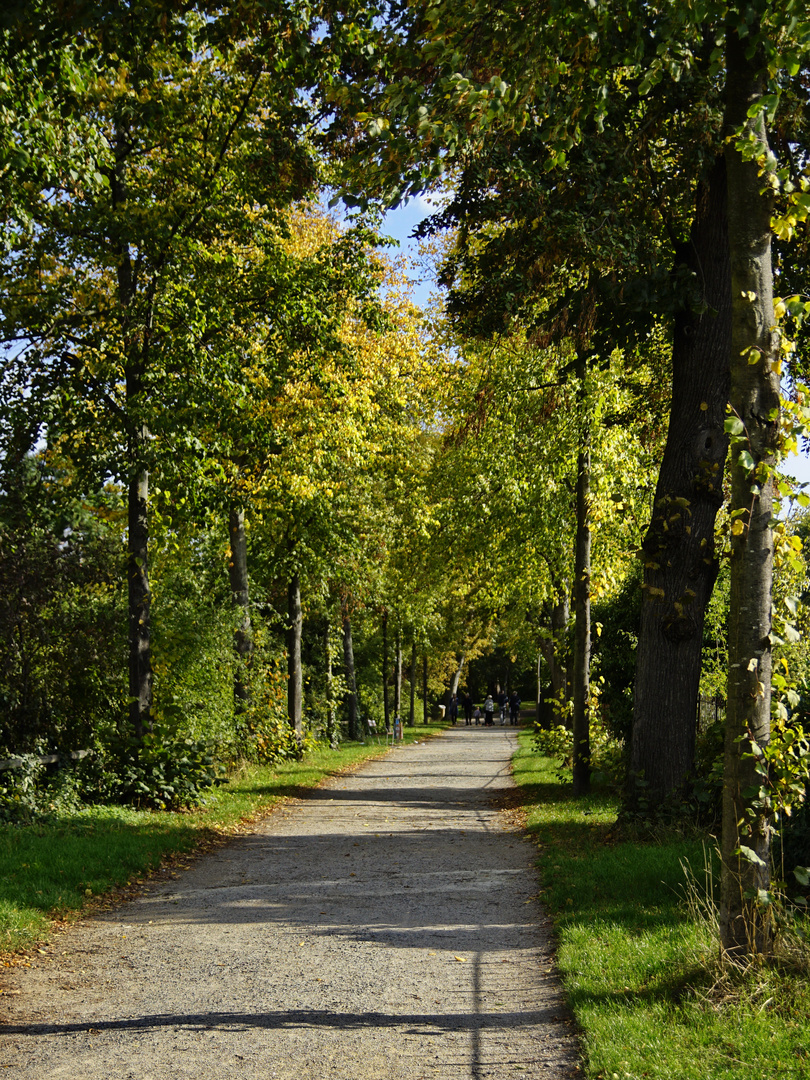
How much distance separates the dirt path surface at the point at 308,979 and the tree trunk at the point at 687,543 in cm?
205

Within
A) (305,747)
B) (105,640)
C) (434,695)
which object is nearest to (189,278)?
(105,640)

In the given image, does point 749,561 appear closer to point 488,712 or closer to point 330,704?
point 330,704

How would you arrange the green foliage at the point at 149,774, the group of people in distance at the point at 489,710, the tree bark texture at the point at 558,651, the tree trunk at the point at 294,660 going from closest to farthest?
the green foliage at the point at 149,774 → the tree bark texture at the point at 558,651 → the tree trunk at the point at 294,660 → the group of people in distance at the point at 489,710

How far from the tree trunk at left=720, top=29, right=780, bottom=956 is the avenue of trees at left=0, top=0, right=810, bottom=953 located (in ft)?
0.07

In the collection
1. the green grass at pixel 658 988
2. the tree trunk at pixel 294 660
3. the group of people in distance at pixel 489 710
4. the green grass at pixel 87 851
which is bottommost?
the group of people in distance at pixel 489 710

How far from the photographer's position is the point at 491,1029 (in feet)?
16.8

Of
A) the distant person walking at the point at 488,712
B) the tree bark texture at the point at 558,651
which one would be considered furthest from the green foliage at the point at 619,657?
the distant person walking at the point at 488,712

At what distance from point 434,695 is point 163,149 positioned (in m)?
62.2

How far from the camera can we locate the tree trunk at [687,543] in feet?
32.8

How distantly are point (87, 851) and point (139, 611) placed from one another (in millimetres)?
4345

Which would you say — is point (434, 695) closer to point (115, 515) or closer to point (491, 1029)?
point (115, 515)

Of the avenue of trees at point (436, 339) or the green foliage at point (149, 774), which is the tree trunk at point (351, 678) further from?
the green foliage at point (149, 774)

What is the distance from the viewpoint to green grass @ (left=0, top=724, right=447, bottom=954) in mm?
7523

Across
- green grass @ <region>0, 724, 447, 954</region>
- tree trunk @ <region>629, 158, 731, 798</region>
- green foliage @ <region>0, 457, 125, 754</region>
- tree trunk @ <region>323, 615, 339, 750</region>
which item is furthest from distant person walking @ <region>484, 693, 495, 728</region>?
tree trunk @ <region>629, 158, 731, 798</region>
